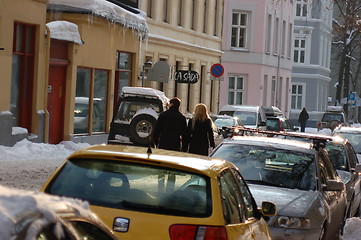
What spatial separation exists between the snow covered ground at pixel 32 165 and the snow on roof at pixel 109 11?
12.1 feet

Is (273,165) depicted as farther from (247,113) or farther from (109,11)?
(247,113)

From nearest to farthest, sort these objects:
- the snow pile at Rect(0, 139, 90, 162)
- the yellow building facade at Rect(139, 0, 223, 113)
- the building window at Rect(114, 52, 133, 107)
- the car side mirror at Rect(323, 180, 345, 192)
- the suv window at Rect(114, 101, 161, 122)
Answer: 1. the car side mirror at Rect(323, 180, 345, 192)
2. the snow pile at Rect(0, 139, 90, 162)
3. the suv window at Rect(114, 101, 161, 122)
4. the building window at Rect(114, 52, 133, 107)
5. the yellow building facade at Rect(139, 0, 223, 113)

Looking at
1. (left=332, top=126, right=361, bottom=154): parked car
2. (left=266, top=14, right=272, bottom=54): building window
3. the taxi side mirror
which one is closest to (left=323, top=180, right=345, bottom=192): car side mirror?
the taxi side mirror

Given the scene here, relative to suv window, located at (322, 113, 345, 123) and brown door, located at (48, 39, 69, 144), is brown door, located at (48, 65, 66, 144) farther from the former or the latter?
suv window, located at (322, 113, 345, 123)

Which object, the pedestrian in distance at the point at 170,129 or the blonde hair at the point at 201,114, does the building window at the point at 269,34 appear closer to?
the blonde hair at the point at 201,114

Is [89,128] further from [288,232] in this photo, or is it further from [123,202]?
[123,202]

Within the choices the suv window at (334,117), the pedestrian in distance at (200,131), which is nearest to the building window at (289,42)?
the suv window at (334,117)

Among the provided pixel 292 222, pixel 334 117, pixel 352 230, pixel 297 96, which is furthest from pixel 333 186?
pixel 297 96

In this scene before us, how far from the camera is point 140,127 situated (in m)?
21.2

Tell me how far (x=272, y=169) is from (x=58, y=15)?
1630 centimetres

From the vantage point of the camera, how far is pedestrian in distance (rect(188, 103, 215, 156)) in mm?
15477

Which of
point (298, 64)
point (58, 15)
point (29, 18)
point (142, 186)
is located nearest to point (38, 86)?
point (29, 18)

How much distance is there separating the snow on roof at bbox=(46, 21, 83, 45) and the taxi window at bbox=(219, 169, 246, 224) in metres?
17.9

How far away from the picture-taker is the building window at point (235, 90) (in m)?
56.3
